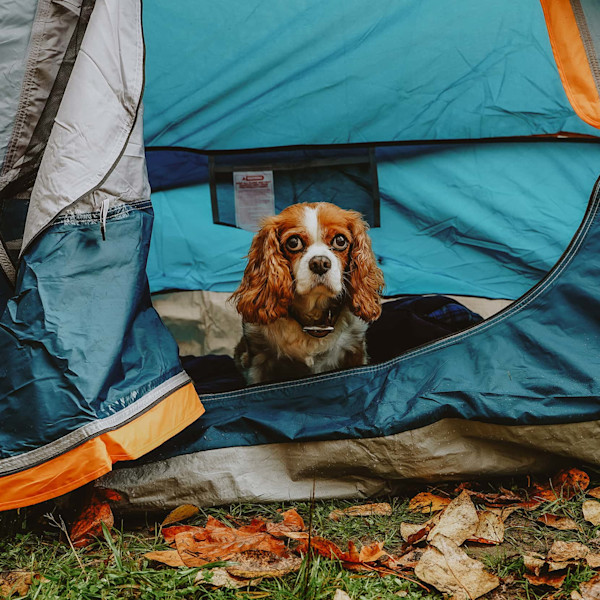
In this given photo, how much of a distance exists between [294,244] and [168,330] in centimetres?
60

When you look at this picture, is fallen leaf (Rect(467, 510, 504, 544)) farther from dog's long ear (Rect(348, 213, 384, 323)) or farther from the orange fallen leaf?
dog's long ear (Rect(348, 213, 384, 323))

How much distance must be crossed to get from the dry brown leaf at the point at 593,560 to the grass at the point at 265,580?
0.09ft

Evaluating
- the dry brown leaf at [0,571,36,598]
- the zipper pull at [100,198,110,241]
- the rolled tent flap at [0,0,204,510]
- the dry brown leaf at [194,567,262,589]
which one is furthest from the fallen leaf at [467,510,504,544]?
the zipper pull at [100,198,110,241]

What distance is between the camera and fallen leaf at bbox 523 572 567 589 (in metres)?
1.68

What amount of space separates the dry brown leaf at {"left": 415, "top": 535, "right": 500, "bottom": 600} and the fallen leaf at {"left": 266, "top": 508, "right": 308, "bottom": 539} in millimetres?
346

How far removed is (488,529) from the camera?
1.95m

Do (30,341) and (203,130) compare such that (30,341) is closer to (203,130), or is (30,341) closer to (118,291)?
(118,291)

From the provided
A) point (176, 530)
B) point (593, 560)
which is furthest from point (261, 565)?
point (593, 560)

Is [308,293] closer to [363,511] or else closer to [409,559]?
[363,511]

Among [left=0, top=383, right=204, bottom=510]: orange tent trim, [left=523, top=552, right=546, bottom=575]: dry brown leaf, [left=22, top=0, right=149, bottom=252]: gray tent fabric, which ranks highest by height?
[left=22, top=0, right=149, bottom=252]: gray tent fabric

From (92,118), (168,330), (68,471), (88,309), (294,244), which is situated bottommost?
(68,471)

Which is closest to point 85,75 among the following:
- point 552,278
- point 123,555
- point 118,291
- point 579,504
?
point 118,291

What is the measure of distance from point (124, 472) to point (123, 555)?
311mm

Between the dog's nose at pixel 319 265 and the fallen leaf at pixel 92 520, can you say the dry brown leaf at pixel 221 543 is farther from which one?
the dog's nose at pixel 319 265
